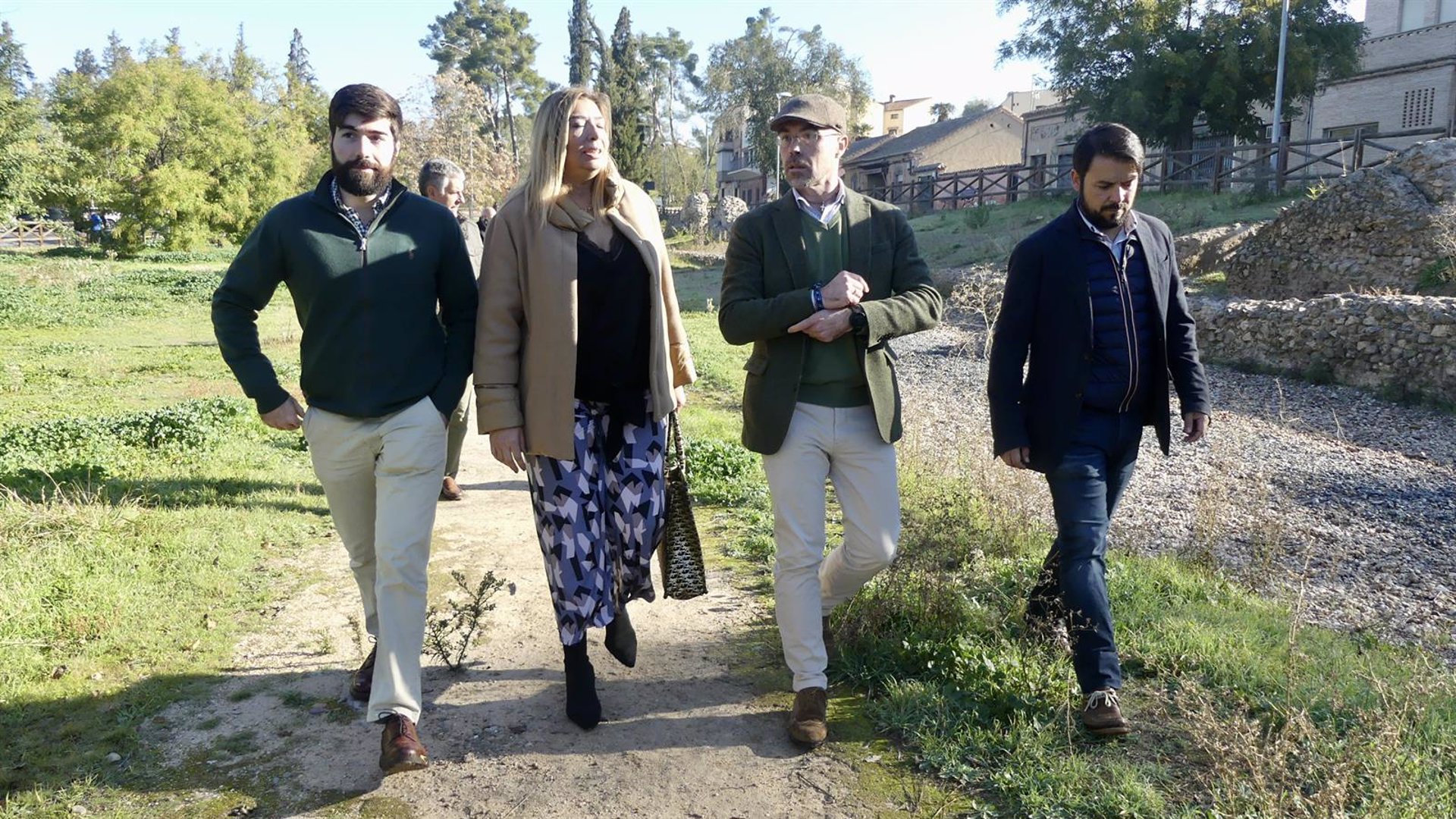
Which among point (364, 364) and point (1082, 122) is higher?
point (1082, 122)

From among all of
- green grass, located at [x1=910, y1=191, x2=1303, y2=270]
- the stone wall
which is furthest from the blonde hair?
green grass, located at [x1=910, y1=191, x2=1303, y2=270]

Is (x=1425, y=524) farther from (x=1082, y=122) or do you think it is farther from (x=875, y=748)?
(x=1082, y=122)

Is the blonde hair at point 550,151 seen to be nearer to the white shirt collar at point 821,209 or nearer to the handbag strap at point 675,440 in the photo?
the white shirt collar at point 821,209

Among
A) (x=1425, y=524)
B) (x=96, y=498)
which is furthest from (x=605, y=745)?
(x=1425, y=524)

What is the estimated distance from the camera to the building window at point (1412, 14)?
30.3m

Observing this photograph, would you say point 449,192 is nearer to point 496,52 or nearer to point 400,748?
point 400,748

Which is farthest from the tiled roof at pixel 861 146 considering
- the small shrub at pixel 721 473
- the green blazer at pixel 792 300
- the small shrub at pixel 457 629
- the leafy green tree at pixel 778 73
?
the green blazer at pixel 792 300

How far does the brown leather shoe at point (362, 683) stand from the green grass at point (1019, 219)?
50.3ft

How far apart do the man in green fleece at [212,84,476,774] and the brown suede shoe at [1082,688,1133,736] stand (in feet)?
7.20

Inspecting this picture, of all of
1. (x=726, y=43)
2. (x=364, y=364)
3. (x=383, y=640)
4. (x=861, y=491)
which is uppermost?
(x=726, y=43)

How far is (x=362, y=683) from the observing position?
3797mm

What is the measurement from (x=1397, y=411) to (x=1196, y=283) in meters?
7.52

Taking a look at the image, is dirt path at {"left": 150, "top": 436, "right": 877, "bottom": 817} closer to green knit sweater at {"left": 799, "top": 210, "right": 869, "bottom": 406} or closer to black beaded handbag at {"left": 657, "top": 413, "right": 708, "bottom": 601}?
black beaded handbag at {"left": 657, "top": 413, "right": 708, "bottom": 601}

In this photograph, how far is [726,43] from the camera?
70.8 m
